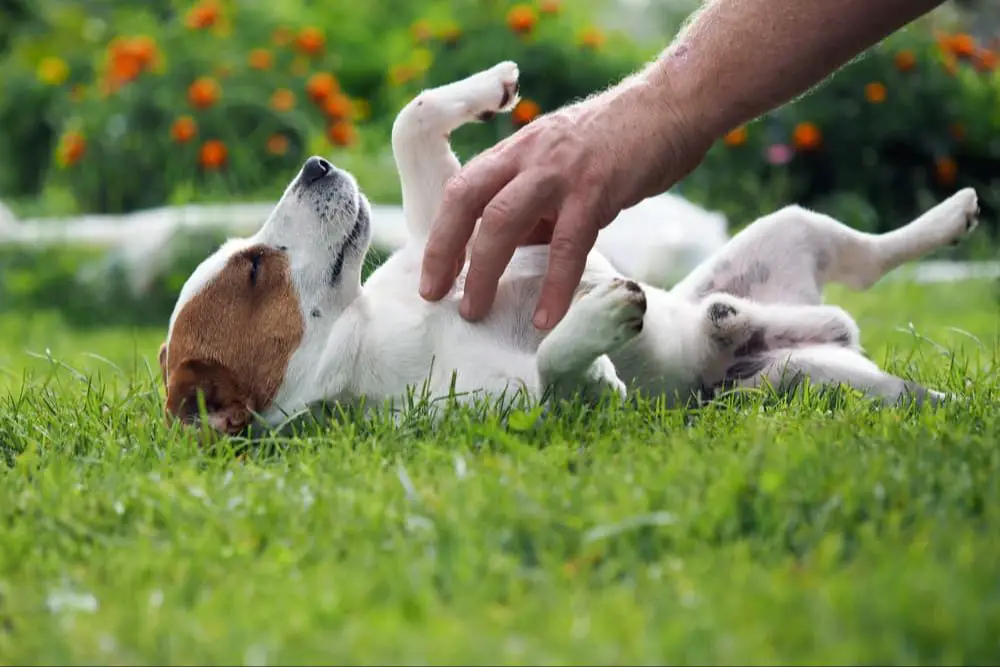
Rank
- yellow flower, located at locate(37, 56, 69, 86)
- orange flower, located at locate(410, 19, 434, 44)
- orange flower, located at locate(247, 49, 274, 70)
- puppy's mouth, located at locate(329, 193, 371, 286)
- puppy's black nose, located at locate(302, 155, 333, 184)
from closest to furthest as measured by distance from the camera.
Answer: puppy's mouth, located at locate(329, 193, 371, 286)
puppy's black nose, located at locate(302, 155, 333, 184)
orange flower, located at locate(247, 49, 274, 70)
orange flower, located at locate(410, 19, 434, 44)
yellow flower, located at locate(37, 56, 69, 86)

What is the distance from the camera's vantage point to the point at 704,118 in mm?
2611

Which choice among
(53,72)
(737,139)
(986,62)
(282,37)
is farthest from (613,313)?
(53,72)

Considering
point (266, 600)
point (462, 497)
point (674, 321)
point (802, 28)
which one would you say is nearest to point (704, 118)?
point (802, 28)

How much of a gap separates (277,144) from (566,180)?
17.1 feet

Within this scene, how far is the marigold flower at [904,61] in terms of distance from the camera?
734cm

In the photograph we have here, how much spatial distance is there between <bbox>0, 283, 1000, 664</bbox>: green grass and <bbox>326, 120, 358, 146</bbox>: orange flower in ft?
15.7

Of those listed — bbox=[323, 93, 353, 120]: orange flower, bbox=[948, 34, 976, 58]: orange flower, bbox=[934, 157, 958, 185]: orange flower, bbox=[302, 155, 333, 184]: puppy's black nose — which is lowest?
bbox=[934, 157, 958, 185]: orange flower

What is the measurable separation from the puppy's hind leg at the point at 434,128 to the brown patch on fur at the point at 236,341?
0.41 m

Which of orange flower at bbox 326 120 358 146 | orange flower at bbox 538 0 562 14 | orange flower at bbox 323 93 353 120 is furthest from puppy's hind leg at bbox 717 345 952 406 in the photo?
orange flower at bbox 538 0 562 14

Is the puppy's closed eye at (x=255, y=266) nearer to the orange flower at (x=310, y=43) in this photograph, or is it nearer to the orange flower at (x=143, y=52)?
the orange flower at (x=143, y=52)

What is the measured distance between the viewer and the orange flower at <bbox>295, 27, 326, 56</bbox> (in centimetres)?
780

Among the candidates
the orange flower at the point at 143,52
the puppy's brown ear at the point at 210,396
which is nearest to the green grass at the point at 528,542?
the puppy's brown ear at the point at 210,396

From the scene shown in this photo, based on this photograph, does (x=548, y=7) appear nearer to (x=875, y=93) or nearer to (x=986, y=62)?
(x=875, y=93)

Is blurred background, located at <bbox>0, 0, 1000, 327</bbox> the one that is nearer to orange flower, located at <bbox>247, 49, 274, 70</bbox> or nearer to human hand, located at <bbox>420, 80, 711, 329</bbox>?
orange flower, located at <bbox>247, 49, 274, 70</bbox>
